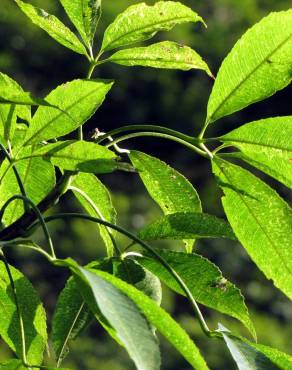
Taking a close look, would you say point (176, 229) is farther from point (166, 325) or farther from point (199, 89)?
point (199, 89)

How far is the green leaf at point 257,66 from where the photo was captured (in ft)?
2.19

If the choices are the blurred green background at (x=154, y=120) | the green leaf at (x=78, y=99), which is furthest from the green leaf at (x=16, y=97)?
the blurred green background at (x=154, y=120)

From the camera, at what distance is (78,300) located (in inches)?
27.7

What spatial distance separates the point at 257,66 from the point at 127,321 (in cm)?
26

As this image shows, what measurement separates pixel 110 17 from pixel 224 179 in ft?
45.6

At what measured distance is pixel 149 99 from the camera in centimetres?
1592

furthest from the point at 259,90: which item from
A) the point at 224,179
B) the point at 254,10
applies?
the point at 254,10

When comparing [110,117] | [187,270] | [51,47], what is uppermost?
[187,270]

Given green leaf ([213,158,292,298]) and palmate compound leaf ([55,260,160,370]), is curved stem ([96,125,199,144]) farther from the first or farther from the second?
palmate compound leaf ([55,260,160,370])

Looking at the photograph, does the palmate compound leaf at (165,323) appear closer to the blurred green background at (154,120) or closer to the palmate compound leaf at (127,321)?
the palmate compound leaf at (127,321)

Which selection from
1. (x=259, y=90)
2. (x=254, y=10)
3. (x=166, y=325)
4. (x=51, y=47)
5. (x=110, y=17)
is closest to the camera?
(x=166, y=325)

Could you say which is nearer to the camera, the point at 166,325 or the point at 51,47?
the point at 166,325

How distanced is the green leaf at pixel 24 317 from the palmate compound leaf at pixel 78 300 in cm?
1

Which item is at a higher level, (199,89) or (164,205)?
(164,205)
